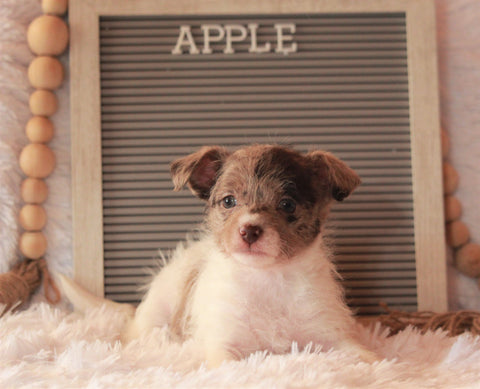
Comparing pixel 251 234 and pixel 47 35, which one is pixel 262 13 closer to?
pixel 47 35

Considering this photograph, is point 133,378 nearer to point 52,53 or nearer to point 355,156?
point 355,156

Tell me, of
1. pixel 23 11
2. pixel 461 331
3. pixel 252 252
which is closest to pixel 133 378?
pixel 252 252

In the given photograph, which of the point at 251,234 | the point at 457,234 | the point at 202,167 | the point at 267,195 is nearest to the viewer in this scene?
the point at 251,234

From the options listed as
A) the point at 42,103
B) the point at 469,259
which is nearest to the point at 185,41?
the point at 42,103

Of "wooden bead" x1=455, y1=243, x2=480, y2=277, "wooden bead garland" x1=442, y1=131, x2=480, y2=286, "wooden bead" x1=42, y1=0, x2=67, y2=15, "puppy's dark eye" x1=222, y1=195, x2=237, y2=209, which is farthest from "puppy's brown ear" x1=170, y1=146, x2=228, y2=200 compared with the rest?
"wooden bead" x1=455, y1=243, x2=480, y2=277

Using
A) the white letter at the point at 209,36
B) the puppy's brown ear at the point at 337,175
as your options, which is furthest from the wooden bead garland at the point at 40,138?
the puppy's brown ear at the point at 337,175
